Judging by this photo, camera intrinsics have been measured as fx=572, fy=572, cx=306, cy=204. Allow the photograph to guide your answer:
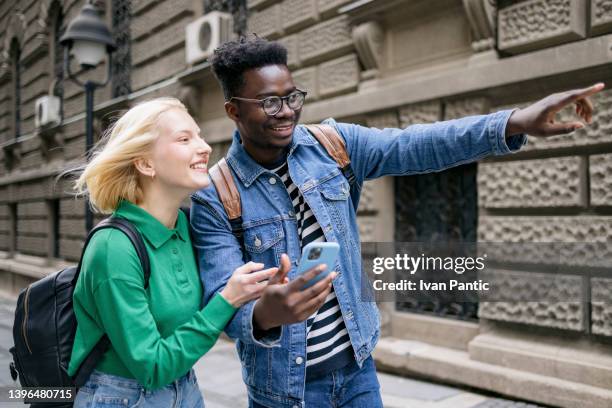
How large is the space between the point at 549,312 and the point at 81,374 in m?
3.83

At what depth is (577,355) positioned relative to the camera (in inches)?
168

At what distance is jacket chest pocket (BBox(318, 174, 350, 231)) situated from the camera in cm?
197

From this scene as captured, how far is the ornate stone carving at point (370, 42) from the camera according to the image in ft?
18.9

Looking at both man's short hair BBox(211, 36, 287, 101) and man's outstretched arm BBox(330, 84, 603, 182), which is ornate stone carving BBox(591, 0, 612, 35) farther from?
man's short hair BBox(211, 36, 287, 101)

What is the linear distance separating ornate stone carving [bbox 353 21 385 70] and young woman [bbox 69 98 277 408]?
4232mm

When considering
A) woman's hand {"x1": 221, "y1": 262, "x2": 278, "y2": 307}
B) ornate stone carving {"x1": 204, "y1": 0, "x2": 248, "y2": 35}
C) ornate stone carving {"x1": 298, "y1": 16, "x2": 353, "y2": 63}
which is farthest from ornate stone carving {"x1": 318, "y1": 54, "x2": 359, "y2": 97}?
woman's hand {"x1": 221, "y1": 262, "x2": 278, "y2": 307}

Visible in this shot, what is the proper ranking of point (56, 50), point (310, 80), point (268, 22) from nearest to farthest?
1. point (310, 80)
2. point (268, 22)
3. point (56, 50)

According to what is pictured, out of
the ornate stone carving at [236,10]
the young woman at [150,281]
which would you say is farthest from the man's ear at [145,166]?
the ornate stone carving at [236,10]

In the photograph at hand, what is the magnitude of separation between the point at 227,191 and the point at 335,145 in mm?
437

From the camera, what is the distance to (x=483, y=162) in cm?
497

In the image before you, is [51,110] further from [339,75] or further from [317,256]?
[317,256]

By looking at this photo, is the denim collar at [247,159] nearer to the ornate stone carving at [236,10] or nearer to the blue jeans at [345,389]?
the blue jeans at [345,389]

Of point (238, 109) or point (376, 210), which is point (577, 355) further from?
point (238, 109)

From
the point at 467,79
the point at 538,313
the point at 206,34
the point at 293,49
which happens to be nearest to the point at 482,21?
the point at 467,79
